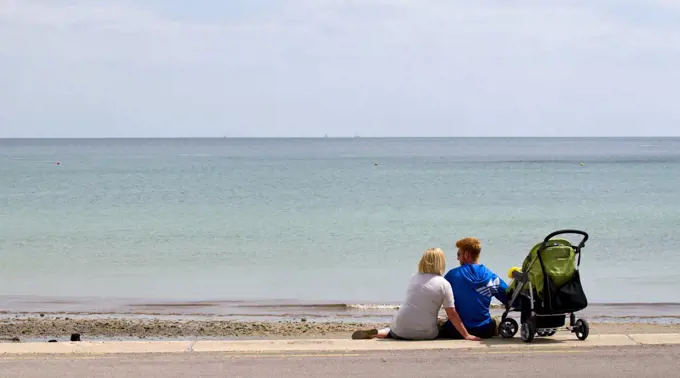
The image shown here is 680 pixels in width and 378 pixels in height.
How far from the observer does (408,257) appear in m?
25.1

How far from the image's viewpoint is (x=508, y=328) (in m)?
9.63

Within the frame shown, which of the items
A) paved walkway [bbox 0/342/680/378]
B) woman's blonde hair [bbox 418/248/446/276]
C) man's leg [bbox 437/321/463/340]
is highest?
woman's blonde hair [bbox 418/248/446/276]

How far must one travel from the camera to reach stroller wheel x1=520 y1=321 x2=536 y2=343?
9.27 metres

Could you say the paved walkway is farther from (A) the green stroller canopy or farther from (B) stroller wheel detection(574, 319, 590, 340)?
(A) the green stroller canopy

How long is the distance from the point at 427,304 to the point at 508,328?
81 centimetres

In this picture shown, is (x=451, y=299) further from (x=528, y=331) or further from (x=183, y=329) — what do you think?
(x=183, y=329)

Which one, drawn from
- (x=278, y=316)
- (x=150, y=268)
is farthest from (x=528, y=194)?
(x=278, y=316)

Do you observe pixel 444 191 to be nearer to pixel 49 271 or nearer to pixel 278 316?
pixel 49 271

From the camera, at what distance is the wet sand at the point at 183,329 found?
12.8 metres

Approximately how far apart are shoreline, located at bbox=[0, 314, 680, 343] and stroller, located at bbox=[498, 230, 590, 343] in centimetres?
328

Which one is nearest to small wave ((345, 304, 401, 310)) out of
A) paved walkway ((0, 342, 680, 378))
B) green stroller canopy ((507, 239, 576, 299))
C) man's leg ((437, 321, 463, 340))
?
man's leg ((437, 321, 463, 340))

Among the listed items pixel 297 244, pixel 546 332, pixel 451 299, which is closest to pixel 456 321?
pixel 451 299

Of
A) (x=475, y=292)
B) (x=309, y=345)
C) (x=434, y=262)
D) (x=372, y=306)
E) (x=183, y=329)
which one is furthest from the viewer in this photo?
(x=372, y=306)

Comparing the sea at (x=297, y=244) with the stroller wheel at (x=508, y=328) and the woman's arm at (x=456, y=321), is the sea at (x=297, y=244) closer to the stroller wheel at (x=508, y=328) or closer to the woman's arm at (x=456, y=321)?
the stroller wheel at (x=508, y=328)
